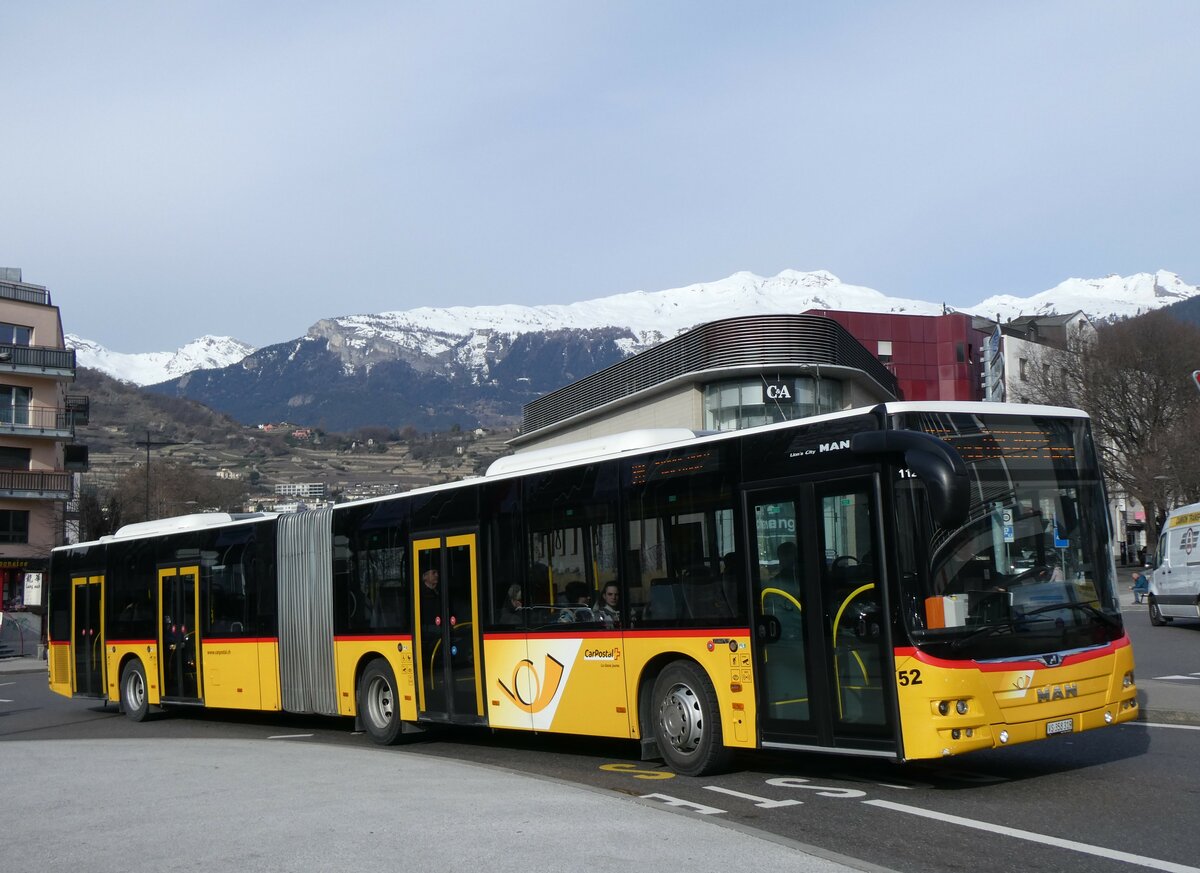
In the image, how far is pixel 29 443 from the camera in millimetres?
68000

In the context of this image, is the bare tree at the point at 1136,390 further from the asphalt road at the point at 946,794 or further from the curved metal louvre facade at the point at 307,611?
the asphalt road at the point at 946,794

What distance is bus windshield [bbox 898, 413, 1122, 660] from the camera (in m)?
9.41

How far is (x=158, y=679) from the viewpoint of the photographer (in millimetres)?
20219

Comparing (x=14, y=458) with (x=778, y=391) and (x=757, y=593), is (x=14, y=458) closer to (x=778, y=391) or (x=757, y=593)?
(x=778, y=391)

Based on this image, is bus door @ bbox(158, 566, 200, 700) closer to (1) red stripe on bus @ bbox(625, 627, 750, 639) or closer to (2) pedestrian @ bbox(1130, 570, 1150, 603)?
(1) red stripe on bus @ bbox(625, 627, 750, 639)

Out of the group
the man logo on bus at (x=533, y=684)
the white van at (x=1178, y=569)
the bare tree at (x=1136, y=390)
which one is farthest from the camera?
the bare tree at (x=1136, y=390)

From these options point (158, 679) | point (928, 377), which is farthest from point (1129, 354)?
point (158, 679)

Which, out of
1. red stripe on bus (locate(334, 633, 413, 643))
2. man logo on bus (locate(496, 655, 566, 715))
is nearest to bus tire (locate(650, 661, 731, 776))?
man logo on bus (locate(496, 655, 566, 715))

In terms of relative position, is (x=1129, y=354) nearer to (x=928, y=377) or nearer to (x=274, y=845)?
(x=928, y=377)

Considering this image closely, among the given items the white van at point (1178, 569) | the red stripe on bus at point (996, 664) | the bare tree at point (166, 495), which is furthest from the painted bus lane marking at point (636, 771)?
the bare tree at point (166, 495)

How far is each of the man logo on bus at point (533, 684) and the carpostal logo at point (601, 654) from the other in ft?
1.43

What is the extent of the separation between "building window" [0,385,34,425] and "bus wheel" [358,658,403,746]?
58030 millimetres

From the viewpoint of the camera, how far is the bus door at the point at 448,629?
46.0 ft

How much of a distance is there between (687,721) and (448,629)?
4.01 metres
